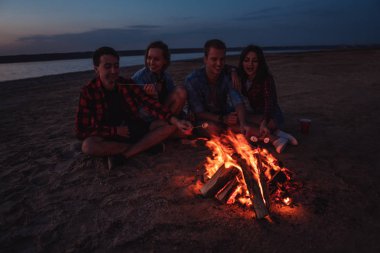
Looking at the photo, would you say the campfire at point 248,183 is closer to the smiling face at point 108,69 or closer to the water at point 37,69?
the smiling face at point 108,69

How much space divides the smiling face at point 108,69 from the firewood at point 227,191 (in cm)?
237

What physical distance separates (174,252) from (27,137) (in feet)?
16.0

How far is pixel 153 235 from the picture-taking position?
8.91 feet

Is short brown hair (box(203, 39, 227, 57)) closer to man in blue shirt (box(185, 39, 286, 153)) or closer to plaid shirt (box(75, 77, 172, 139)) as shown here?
man in blue shirt (box(185, 39, 286, 153))

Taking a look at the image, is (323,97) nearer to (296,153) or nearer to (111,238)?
(296,153)

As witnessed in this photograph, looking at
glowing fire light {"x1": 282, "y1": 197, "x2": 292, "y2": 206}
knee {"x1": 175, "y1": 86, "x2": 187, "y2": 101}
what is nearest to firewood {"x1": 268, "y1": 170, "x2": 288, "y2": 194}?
glowing fire light {"x1": 282, "y1": 197, "x2": 292, "y2": 206}

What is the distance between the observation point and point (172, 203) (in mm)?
3244

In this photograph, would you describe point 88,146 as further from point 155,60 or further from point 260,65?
point 260,65

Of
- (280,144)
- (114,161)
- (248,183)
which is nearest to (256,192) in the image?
(248,183)

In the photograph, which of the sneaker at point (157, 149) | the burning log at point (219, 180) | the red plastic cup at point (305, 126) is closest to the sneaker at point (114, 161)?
the sneaker at point (157, 149)

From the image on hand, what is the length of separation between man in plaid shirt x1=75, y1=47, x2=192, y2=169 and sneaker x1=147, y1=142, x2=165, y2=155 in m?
0.07

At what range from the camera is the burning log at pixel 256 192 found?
286 centimetres

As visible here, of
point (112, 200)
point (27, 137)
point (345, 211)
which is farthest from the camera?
point (27, 137)

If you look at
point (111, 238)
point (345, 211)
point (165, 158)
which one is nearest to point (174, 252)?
point (111, 238)
